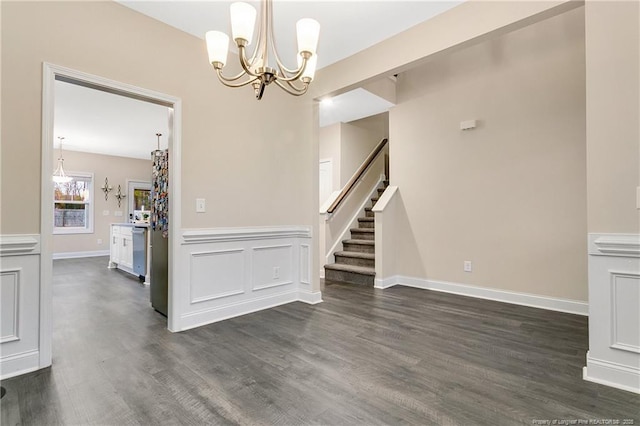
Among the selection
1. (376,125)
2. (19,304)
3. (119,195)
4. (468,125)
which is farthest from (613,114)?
(119,195)

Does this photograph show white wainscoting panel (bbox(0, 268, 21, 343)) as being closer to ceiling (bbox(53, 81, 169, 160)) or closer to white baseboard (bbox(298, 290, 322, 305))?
white baseboard (bbox(298, 290, 322, 305))

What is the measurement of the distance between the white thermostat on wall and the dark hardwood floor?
7.30ft

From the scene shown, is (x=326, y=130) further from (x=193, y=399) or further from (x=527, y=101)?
(x=193, y=399)

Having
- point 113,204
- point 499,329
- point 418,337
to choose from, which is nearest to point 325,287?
point 418,337

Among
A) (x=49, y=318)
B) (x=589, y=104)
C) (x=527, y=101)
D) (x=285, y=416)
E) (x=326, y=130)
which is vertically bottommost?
(x=285, y=416)

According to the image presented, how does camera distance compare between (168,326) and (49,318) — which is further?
(168,326)

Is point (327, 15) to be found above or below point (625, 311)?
above

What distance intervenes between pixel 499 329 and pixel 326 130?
4.41 meters

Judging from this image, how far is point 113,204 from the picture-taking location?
27.5ft

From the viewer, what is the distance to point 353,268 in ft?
15.6

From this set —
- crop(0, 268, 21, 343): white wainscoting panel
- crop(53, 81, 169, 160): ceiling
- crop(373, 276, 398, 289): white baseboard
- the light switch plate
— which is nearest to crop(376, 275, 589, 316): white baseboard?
crop(373, 276, 398, 289): white baseboard

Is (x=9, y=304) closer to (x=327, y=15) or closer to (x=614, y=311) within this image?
(x=327, y=15)

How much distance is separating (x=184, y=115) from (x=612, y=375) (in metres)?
3.64

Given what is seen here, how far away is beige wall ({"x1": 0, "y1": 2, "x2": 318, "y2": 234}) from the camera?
1.99 metres
